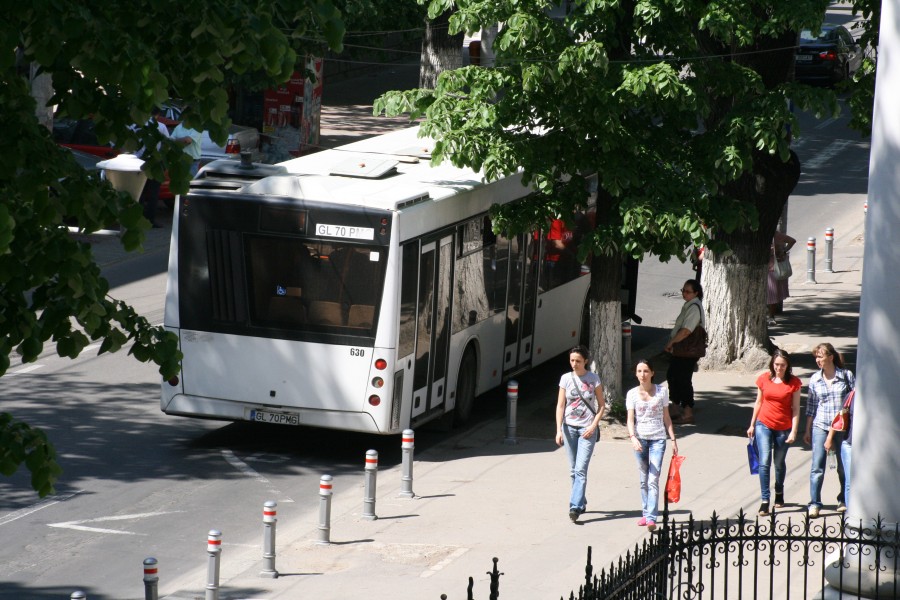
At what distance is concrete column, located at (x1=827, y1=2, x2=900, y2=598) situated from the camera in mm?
8828

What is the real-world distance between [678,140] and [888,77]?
688 centimetres

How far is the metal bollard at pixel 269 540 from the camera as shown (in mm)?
11250

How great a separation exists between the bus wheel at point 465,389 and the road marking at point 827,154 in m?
21.7

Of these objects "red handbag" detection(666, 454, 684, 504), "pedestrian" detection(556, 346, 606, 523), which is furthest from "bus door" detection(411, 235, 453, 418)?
"red handbag" detection(666, 454, 684, 504)

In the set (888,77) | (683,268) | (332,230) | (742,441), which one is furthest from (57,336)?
(683,268)

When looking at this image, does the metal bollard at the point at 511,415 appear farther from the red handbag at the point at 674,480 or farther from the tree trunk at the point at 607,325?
the red handbag at the point at 674,480

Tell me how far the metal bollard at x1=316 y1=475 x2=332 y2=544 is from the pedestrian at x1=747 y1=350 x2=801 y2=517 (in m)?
3.75

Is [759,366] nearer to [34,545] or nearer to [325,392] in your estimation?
[325,392]

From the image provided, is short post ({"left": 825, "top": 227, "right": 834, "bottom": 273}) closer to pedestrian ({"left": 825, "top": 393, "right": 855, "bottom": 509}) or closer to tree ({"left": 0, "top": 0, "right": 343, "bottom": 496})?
pedestrian ({"left": 825, "top": 393, "right": 855, "bottom": 509})

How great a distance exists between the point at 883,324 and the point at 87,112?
486 cm

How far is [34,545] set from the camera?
1203cm

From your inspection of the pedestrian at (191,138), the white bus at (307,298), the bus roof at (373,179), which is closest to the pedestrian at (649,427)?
the white bus at (307,298)

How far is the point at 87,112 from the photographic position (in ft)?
22.3

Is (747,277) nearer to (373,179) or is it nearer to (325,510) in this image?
(373,179)
